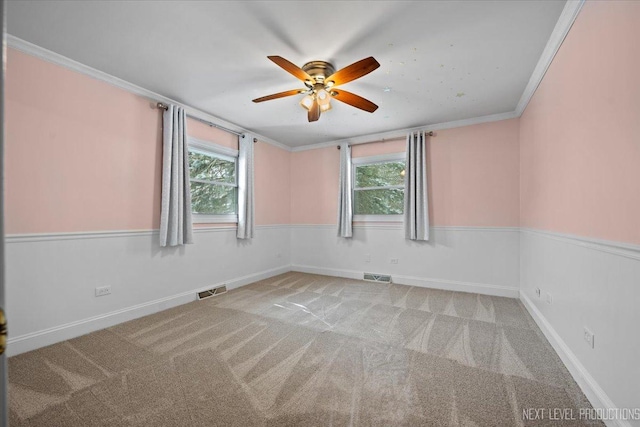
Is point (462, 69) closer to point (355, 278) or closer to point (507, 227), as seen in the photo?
point (507, 227)

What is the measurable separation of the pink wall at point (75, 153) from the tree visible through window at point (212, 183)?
0.57m

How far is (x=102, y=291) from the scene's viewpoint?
256 centimetres

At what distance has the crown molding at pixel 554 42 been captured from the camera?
5.66ft

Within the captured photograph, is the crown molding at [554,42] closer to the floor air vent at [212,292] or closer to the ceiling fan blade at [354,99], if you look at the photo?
the ceiling fan blade at [354,99]

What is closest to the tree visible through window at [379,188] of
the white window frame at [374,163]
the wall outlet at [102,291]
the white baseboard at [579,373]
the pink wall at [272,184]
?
the white window frame at [374,163]

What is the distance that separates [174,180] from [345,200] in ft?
8.57

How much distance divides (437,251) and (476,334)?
166 cm

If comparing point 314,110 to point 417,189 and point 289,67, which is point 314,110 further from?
point 417,189

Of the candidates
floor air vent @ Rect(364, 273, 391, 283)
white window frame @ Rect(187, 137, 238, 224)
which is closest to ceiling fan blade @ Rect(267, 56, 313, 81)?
white window frame @ Rect(187, 137, 238, 224)

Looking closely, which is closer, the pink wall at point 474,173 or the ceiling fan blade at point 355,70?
the ceiling fan blade at point 355,70

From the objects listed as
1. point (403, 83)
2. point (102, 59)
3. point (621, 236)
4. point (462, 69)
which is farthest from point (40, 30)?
point (621, 236)

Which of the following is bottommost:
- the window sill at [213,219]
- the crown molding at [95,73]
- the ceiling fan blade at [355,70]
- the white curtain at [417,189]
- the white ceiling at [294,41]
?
the window sill at [213,219]

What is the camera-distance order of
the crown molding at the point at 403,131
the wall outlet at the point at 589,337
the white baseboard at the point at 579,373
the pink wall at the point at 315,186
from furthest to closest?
the pink wall at the point at 315,186
the crown molding at the point at 403,131
the wall outlet at the point at 589,337
the white baseboard at the point at 579,373

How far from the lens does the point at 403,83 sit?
2748mm
